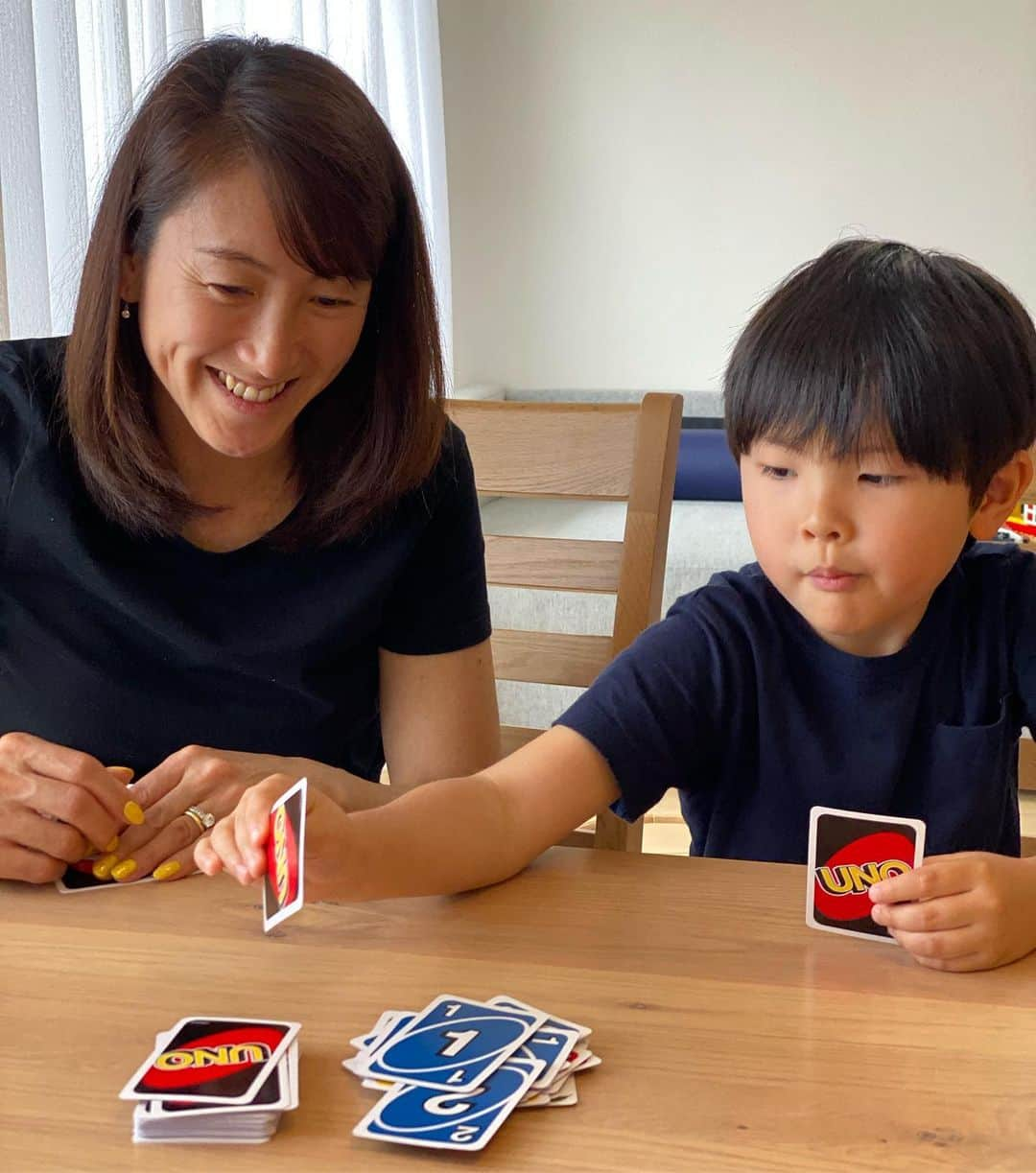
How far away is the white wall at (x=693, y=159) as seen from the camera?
16.4 ft

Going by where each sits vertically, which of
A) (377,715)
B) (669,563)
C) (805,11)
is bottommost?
(669,563)

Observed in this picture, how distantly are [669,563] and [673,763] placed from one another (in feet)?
9.19

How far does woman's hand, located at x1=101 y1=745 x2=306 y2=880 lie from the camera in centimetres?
103

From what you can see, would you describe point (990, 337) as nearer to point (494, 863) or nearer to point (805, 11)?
point (494, 863)

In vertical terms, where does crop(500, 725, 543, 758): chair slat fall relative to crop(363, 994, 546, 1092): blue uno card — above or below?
below

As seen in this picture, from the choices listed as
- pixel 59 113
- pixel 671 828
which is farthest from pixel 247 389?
pixel 671 828

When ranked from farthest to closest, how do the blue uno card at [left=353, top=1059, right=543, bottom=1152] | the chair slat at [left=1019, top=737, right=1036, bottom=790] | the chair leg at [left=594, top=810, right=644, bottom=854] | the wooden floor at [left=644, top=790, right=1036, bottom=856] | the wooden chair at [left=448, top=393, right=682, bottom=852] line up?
the wooden floor at [left=644, top=790, right=1036, bottom=856] < the chair slat at [left=1019, top=737, right=1036, bottom=790] < the wooden chair at [left=448, top=393, right=682, bottom=852] < the chair leg at [left=594, top=810, right=644, bottom=854] < the blue uno card at [left=353, top=1059, right=543, bottom=1152]

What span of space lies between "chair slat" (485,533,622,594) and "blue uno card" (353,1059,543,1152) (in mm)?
907

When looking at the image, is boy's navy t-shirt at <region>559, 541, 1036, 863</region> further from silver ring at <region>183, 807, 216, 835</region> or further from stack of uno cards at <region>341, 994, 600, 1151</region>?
stack of uno cards at <region>341, 994, 600, 1151</region>

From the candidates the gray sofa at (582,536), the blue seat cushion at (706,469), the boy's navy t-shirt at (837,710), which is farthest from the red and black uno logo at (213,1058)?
the blue seat cushion at (706,469)

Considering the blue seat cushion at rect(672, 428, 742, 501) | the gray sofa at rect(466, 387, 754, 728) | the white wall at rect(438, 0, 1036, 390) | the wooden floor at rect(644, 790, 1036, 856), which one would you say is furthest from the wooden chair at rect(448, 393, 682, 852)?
the white wall at rect(438, 0, 1036, 390)

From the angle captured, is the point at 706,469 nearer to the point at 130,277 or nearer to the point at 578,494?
the point at 578,494

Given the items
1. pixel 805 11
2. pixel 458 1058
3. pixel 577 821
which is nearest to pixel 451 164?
pixel 805 11

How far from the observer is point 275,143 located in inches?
46.3
